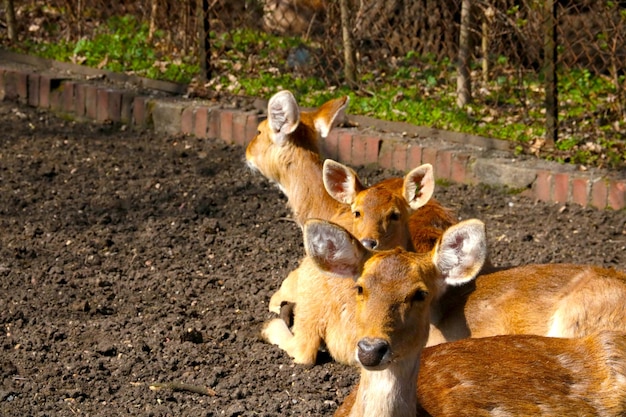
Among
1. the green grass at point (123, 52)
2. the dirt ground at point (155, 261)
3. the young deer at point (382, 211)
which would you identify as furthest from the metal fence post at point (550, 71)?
the green grass at point (123, 52)

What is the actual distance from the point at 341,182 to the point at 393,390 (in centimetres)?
231

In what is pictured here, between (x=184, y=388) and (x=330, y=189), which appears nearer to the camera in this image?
(x=184, y=388)

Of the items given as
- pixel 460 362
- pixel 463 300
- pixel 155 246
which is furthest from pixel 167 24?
pixel 460 362

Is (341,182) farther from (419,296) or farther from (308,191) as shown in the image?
(419,296)

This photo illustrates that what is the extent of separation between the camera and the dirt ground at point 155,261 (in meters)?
5.38

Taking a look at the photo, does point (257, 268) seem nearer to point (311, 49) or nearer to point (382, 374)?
point (382, 374)

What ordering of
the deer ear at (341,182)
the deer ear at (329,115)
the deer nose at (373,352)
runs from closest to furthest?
1. the deer nose at (373,352)
2. the deer ear at (341,182)
3. the deer ear at (329,115)

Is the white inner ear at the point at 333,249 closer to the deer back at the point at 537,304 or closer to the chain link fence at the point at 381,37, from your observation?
the deer back at the point at 537,304

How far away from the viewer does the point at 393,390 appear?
13.4 ft

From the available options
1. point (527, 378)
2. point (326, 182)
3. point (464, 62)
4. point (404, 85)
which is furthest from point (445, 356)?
point (404, 85)

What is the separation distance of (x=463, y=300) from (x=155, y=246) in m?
2.34

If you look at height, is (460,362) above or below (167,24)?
below

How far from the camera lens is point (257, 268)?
23.1ft

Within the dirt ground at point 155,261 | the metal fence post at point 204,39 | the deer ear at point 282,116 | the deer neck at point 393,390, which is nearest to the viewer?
the deer neck at point 393,390
